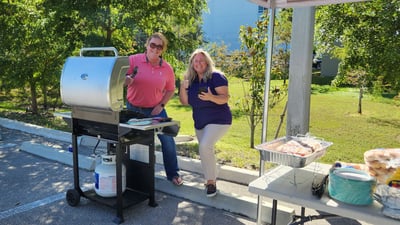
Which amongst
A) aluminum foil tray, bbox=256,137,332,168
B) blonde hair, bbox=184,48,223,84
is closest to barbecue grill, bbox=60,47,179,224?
blonde hair, bbox=184,48,223,84

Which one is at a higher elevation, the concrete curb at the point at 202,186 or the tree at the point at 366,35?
the tree at the point at 366,35

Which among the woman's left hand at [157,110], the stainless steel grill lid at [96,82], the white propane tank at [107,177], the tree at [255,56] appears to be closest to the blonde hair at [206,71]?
the woman's left hand at [157,110]

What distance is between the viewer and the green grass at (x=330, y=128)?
5.40 metres

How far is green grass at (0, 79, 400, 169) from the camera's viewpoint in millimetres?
5402

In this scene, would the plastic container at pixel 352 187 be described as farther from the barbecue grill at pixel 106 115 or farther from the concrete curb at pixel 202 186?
the barbecue grill at pixel 106 115

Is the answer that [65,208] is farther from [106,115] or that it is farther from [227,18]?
[227,18]

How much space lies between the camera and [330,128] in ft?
24.7

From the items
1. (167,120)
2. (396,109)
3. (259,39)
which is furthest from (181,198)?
(396,109)

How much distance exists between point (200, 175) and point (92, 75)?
218 cm

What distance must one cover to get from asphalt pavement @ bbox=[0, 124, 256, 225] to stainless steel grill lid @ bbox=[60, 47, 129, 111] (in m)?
1.07

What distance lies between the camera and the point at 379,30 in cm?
416

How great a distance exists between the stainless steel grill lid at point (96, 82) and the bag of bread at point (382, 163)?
1.91 m

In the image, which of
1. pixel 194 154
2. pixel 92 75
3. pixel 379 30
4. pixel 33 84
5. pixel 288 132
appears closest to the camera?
pixel 92 75

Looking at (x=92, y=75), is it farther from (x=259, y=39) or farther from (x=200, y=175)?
(x=259, y=39)
